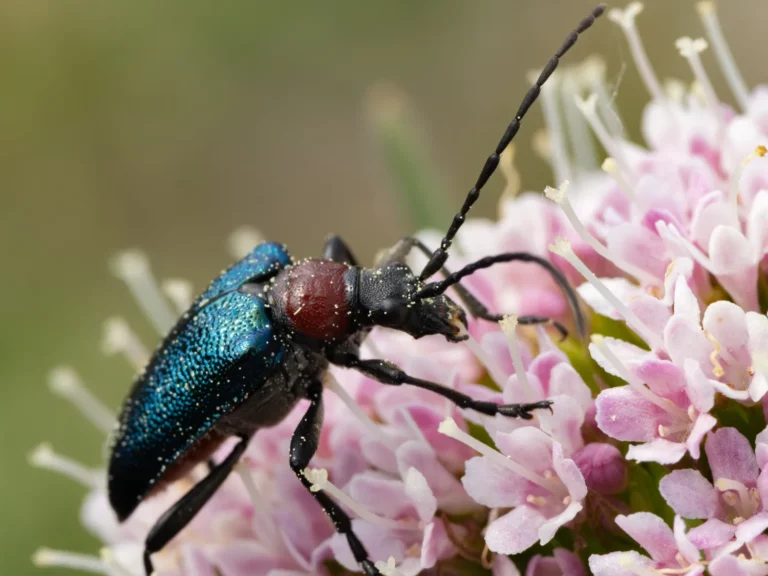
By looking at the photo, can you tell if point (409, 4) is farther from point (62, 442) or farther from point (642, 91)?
point (62, 442)

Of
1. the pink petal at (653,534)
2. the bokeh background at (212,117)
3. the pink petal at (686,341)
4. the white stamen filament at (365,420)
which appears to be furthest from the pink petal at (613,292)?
the bokeh background at (212,117)

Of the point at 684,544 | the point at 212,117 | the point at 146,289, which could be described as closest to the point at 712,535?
the point at 684,544

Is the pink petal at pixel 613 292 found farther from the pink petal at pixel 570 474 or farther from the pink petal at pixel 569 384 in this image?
the pink petal at pixel 570 474

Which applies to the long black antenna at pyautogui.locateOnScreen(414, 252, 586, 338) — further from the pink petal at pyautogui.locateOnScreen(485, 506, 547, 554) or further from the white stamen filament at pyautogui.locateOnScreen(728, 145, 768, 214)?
the pink petal at pyautogui.locateOnScreen(485, 506, 547, 554)

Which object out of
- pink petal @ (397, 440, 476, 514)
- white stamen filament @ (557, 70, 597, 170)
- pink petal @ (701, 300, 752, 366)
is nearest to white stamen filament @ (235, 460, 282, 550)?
pink petal @ (397, 440, 476, 514)

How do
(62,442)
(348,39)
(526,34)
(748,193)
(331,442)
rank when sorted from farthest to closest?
1. (348,39)
2. (526,34)
3. (62,442)
4. (331,442)
5. (748,193)

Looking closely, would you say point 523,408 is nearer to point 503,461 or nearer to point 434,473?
point 503,461

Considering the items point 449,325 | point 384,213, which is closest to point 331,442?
point 449,325
